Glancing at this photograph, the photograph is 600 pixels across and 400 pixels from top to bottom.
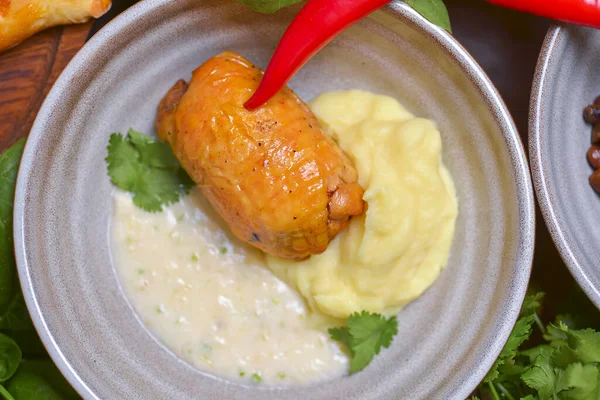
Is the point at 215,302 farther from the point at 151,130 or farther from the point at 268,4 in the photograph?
the point at 268,4

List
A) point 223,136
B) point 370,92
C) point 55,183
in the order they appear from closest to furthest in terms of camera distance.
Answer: point 223,136
point 55,183
point 370,92

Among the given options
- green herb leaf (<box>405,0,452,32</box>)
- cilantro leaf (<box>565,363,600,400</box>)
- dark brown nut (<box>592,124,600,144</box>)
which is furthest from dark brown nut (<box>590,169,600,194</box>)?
green herb leaf (<box>405,0,452,32</box>)

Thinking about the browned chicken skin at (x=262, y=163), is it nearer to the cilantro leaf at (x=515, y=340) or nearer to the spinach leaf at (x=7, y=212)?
the spinach leaf at (x=7, y=212)

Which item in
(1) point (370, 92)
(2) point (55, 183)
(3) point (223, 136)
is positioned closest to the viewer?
(3) point (223, 136)

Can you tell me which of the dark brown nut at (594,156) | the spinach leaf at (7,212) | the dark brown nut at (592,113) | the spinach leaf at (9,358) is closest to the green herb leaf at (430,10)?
the dark brown nut at (592,113)

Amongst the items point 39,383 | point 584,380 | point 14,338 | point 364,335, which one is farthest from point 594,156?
point 14,338

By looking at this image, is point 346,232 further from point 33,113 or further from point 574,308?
point 33,113

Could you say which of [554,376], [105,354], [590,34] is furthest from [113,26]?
[554,376]
